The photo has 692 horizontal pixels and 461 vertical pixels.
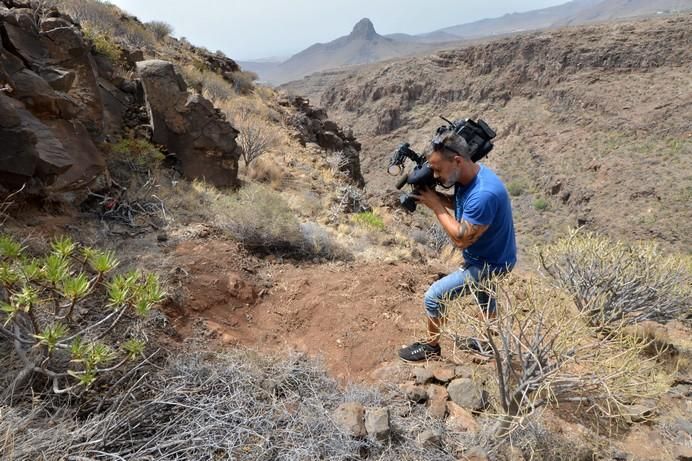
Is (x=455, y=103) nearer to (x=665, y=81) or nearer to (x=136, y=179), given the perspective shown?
(x=665, y=81)

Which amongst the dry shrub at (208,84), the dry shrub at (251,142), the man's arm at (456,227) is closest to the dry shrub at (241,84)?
the dry shrub at (208,84)

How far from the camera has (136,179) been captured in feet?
16.9

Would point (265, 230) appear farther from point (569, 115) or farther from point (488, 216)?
point (569, 115)

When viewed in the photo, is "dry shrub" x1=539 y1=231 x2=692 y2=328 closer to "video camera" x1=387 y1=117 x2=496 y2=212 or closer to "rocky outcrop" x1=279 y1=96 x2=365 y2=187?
"video camera" x1=387 y1=117 x2=496 y2=212

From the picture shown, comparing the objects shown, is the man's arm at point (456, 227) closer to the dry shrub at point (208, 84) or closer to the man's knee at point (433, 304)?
the man's knee at point (433, 304)

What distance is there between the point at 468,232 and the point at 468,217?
0.09m

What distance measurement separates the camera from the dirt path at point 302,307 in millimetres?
3168

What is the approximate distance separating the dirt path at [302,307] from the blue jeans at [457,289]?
648 mm

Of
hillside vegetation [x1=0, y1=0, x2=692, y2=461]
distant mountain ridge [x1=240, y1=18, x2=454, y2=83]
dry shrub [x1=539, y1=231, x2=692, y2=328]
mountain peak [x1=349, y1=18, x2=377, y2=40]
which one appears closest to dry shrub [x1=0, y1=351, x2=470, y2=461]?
hillside vegetation [x1=0, y1=0, x2=692, y2=461]

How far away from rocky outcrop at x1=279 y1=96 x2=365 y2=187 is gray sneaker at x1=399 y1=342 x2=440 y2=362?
10928mm

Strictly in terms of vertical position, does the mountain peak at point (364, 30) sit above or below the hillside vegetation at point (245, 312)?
above

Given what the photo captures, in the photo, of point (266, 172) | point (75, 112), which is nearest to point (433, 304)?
point (75, 112)

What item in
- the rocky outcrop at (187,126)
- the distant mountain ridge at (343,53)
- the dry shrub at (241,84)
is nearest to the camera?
the rocky outcrop at (187,126)

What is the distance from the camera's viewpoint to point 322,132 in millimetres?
15641
